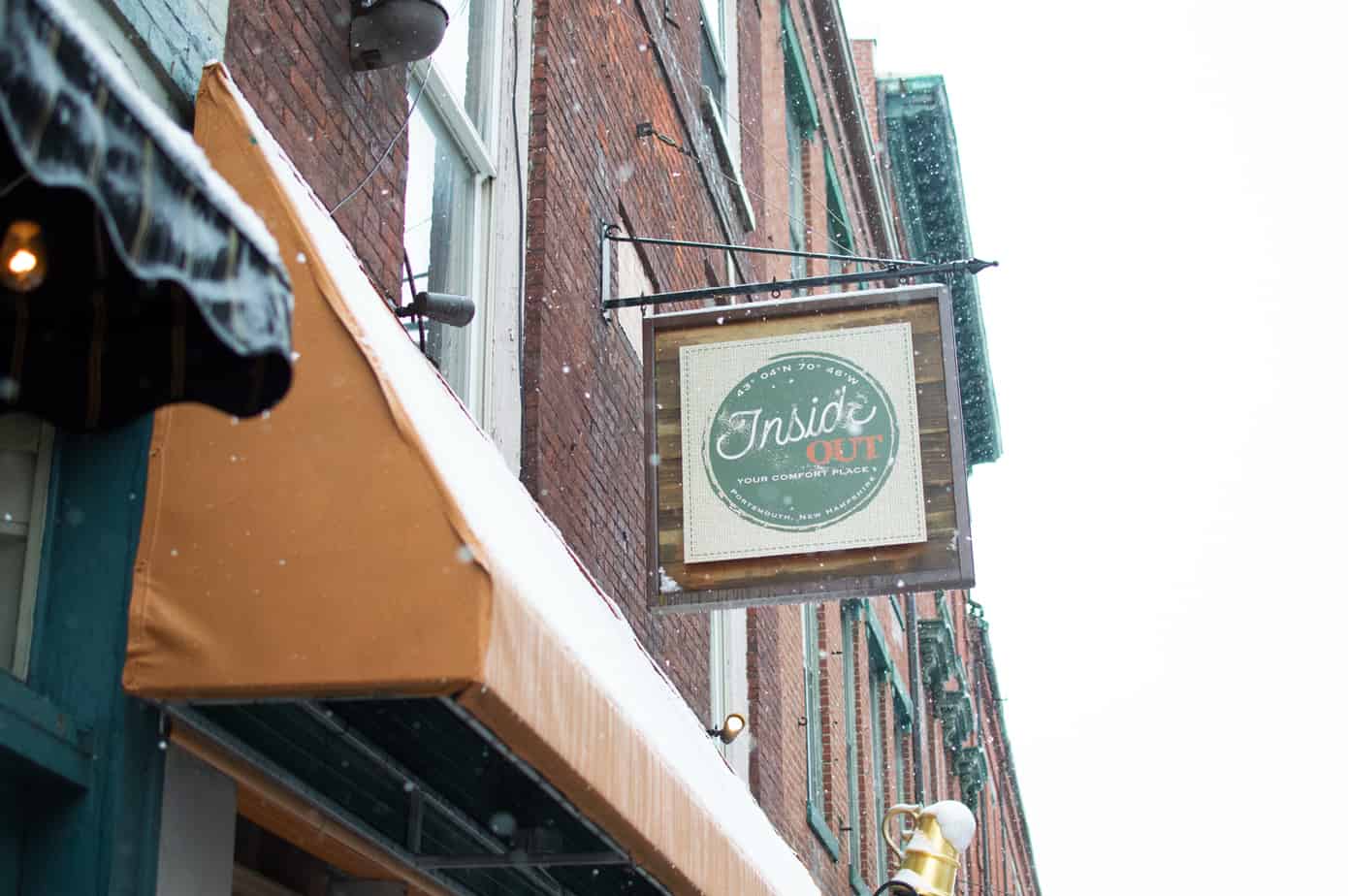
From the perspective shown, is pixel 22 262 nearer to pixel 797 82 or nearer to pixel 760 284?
pixel 760 284

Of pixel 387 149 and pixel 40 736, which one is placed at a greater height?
pixel 387 149

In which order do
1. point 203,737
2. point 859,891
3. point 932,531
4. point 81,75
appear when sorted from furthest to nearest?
point 859,891, point 932,531, point 203,737, point 81,75

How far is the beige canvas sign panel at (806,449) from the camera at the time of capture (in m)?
7.89

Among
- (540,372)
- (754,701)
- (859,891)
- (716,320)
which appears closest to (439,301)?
(540,372)

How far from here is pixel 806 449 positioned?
26.4 feet

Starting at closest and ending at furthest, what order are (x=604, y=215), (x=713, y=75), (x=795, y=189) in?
(x=604, y=215), (x=713, y=75), (x=795, y=189)

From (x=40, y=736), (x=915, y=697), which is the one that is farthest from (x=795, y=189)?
(x=40, y=736)

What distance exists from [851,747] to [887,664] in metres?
2.89

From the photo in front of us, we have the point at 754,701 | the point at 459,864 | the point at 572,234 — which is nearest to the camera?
the point at 459,864

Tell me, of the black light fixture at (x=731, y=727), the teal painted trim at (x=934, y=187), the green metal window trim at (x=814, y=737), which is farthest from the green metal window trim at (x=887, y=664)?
the black light fixture at (x=731, y=727)

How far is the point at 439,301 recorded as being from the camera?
6613 mm

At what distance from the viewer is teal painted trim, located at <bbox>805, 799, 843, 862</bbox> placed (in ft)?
45.7

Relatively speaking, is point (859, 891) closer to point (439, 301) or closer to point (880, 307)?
point (880, 307)

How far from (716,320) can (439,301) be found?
198 cm
